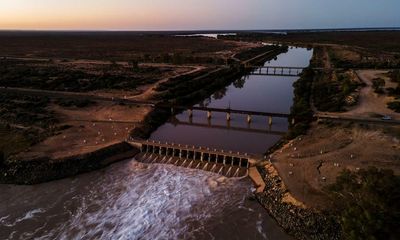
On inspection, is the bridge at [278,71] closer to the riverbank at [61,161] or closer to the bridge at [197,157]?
the riverbank at [61,161]

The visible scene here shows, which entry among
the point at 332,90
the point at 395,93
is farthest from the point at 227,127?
the point at 395,93

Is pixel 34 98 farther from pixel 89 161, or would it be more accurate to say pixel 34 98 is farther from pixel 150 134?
pixel 89 161

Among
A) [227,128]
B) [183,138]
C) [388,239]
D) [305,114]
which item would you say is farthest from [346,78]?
[388,239]

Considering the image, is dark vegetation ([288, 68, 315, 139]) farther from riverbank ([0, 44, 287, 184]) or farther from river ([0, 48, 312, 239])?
riverbank ([0, 44, 287, 184])

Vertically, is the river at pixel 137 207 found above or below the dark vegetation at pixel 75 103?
below

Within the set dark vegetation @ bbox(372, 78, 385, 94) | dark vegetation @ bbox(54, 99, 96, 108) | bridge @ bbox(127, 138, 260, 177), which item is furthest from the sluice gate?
dark vegetation @ bbox(372, 78, 385, 94)

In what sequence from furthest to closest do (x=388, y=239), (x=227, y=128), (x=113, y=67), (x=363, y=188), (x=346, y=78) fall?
(x=113, y=67), (x=346, y=78), (x=227, y=128), (x=363, y=188), (x=388, y=239)

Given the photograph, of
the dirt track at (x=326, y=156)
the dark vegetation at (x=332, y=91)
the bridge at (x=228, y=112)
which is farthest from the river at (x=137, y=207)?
the dark vegetation at (x=332, y=91)
